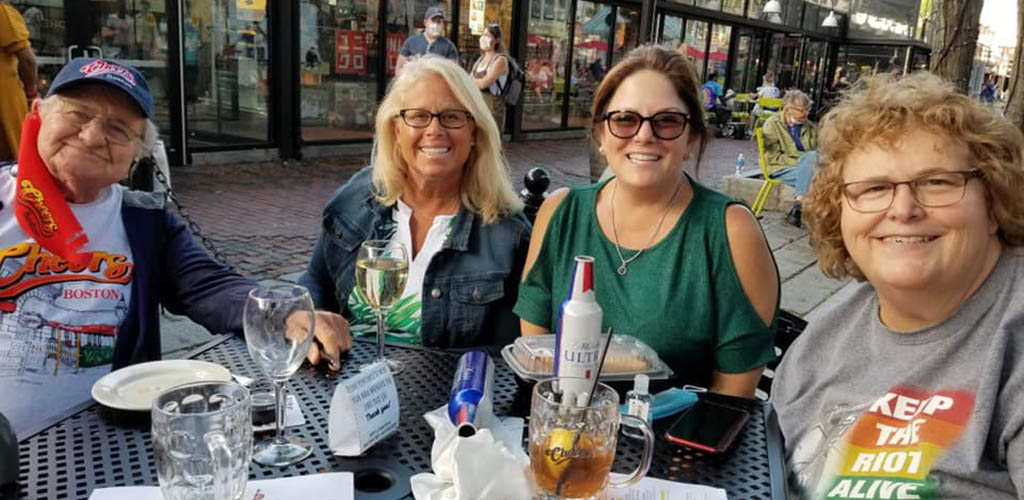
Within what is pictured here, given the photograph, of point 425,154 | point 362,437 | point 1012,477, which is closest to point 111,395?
point 362,437

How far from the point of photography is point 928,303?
158cm

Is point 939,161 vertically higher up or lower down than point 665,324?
higher up

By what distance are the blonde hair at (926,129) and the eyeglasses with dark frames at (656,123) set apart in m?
0.53

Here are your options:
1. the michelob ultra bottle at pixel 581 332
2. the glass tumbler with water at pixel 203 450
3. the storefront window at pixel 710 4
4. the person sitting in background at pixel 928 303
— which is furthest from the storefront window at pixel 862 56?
the glass tumbler with water at pixel 203 450

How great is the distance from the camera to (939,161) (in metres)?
1.55

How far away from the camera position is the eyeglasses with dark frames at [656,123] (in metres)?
2.25

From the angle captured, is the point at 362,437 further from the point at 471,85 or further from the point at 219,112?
the point at 219,112

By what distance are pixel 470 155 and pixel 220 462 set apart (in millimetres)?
1700

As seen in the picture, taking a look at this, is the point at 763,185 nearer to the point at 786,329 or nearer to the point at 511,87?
the point at 511,87

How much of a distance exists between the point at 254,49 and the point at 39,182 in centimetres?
832

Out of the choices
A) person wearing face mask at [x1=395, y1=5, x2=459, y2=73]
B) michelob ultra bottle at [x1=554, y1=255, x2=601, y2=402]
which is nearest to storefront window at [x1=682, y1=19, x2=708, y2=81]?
person wearing face mask at [x1=395, y1=5, x2=459, y2=73]

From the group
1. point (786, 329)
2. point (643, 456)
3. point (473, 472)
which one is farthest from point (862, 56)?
point (473, 472)

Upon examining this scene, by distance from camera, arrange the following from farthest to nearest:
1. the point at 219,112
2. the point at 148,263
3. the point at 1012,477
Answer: the point at 219,112
the point at 148,263
the point at 1012,477

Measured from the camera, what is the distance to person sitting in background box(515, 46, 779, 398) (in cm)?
216
